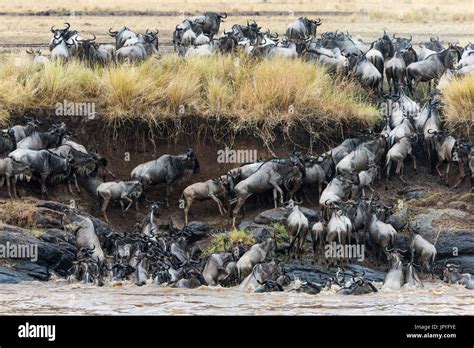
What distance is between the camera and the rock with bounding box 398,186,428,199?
2269 cm

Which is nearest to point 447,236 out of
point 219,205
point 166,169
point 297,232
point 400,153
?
point 297,232

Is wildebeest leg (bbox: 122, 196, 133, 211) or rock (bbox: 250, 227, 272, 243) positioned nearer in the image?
rock (bbox: 250, 227, 272, 243)

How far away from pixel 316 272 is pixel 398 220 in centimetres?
186

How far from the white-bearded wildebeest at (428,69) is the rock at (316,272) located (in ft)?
20.0

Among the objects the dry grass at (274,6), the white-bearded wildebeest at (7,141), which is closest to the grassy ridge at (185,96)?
the white-bearded wildebeest at (7,141)

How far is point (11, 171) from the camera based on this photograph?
71.9 feet

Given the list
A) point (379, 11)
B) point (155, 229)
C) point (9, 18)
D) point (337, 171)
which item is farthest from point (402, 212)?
point (379, 11)

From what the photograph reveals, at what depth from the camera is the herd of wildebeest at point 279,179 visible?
1975cm

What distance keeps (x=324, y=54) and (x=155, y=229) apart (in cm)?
587

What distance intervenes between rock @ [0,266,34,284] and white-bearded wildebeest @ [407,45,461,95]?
907cm

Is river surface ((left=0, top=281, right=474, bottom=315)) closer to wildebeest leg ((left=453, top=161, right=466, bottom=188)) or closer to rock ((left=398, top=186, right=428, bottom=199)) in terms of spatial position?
rock ((left=398, top=186, right=428, bottom=199))

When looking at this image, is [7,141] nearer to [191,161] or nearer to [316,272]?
[191,161]

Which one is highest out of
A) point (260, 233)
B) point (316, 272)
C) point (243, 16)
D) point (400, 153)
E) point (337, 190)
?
point (243, 16)

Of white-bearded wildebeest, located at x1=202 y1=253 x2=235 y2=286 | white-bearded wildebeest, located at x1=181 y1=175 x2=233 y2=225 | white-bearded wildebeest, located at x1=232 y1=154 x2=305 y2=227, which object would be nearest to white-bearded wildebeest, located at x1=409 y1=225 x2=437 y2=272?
white-bearded wildebeest, located at x1=232 y1=154 x2=305 y2=227
